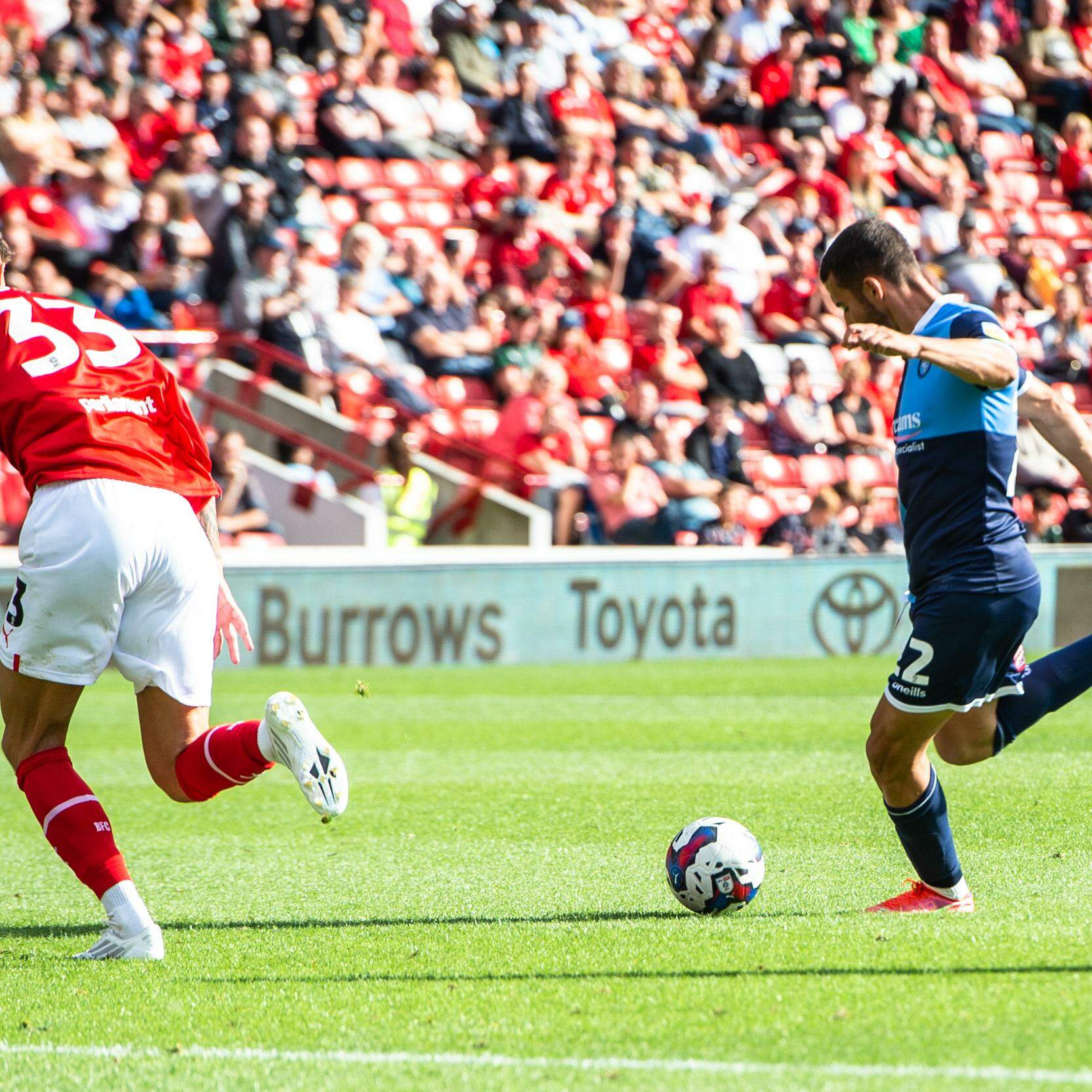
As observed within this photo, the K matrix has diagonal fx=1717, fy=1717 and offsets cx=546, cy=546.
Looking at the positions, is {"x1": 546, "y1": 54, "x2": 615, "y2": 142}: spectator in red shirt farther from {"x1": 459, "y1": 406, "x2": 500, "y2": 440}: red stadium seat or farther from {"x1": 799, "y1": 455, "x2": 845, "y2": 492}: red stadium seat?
{"x1": 799, "y1": 455, "x2": 845, "y2": 492}: red stadium seat

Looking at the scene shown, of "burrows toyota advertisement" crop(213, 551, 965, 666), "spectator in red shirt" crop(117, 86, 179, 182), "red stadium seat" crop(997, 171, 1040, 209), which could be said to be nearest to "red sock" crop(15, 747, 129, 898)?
"burrows toyota advertisement" crop(213, 551, 965, 666)

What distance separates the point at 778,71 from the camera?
22.1 m

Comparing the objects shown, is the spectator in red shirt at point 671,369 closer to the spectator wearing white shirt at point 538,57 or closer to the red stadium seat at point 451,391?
→ the red stadium seat at point 451,391

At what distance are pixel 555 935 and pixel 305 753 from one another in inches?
34.8

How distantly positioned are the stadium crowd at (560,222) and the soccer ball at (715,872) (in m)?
9.29

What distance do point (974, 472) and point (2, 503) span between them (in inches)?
401

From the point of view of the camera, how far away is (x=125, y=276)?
581 inches

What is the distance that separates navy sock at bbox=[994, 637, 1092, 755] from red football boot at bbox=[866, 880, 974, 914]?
0.47 meters

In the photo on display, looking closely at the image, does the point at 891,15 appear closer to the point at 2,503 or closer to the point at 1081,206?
the point at 1081,206

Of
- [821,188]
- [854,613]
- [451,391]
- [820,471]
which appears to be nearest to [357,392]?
[451,391]

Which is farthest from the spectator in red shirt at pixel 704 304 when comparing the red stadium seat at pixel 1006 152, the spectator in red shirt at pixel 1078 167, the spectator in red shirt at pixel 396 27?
the spectator in red shirt at pixel 1078 167

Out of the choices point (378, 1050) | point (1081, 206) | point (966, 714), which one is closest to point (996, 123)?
point (1081, 206)

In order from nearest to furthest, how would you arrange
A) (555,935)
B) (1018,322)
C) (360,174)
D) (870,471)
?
(555,935) → (870,471) → (360,174) → (1018,322)

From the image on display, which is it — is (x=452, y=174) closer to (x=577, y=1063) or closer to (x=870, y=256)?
(x=870, y=256)
